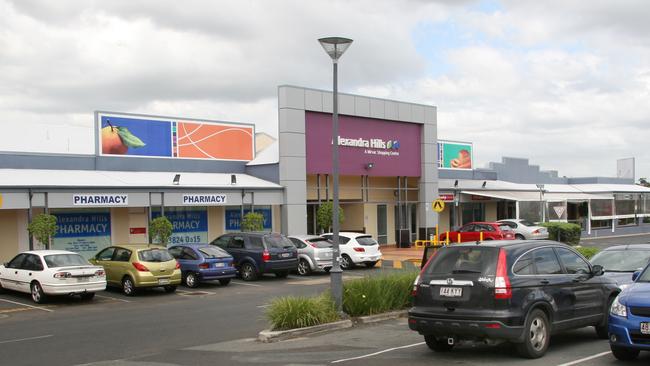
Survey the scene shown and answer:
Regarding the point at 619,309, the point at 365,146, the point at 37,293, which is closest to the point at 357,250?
the point at 365,146

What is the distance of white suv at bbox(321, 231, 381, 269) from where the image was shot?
1070 inches

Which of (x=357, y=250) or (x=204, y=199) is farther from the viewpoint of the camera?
(x=204, y=199)

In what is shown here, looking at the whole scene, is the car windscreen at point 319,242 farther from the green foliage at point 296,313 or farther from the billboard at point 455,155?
the billboard at point 455,155

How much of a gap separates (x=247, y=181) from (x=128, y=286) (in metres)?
11.8

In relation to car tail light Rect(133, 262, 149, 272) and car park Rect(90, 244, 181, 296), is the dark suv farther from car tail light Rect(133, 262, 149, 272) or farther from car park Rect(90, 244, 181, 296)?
car tail light Rect(133, 262, 149, 272)

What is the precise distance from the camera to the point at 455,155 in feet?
164

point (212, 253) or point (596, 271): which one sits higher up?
point (596, 271)

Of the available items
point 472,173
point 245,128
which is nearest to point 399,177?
point 245,128

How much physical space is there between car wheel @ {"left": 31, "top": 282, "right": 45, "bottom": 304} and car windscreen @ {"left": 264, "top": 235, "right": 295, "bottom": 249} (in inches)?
310

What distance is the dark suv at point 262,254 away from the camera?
23.8 meters

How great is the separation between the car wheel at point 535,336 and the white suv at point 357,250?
57.3 feet

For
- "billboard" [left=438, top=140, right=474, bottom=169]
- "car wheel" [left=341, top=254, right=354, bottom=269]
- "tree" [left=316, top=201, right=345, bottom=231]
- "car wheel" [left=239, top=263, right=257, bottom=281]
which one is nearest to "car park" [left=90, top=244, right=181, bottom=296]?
"car wheel" [left=239, top=263, right=257, bottom=281]

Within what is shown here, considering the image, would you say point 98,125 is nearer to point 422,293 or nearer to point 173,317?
point 173,317

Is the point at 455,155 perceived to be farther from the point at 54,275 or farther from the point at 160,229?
the point at 54,275
